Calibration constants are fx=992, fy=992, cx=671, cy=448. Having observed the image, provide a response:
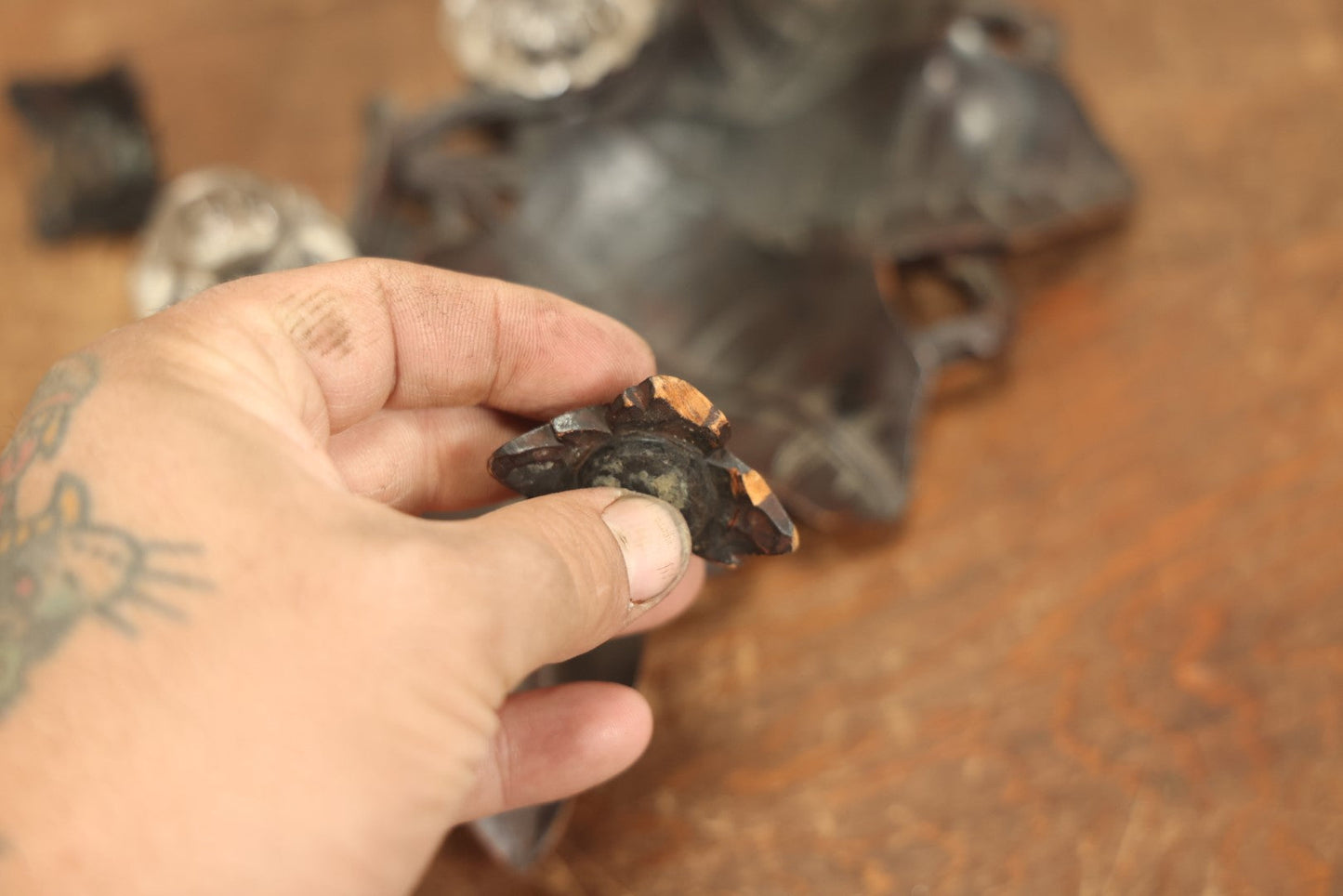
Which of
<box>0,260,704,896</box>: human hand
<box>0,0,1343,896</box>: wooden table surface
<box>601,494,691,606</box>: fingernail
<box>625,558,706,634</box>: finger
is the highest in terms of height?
<box>0,260,704,896</box>: human hand

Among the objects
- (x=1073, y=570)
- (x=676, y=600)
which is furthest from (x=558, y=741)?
(x=1073, y=570)

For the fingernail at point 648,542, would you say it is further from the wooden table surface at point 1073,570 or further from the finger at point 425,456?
the wooden table surface at point 1073,570

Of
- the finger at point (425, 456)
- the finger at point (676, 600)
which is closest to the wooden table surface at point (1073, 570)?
the finger at point (676, 600)

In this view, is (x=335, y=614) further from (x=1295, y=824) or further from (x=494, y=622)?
(x=1295, y=824)

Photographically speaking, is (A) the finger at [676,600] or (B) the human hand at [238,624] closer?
(B) the human hand at [238,624]

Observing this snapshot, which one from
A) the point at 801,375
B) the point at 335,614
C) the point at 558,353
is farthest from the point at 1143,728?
the point at 335,614

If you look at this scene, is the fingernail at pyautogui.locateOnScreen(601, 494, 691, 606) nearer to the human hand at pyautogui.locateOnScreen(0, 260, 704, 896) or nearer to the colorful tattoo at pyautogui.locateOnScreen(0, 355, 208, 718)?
the human hand at pyautogui.locateOnScreen(0, 260, 704, 896)

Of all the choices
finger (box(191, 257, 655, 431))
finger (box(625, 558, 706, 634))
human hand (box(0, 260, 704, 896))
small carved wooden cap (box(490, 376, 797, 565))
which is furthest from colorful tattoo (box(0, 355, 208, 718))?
finger (box(625, 558, 706, 634))
